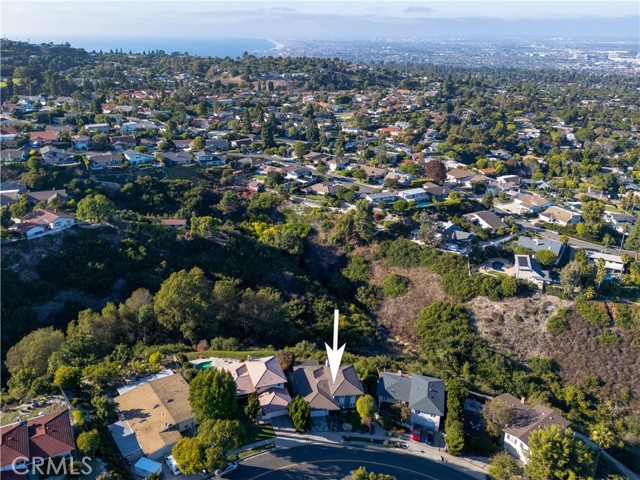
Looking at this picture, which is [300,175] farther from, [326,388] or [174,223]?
[326,388]

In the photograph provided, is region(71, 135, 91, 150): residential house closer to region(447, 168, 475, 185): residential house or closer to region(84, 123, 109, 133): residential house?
region(84, 123, 109, 133): residential house

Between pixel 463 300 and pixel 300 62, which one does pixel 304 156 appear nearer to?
pixel 463 300

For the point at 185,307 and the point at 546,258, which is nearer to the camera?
the point at 185,307

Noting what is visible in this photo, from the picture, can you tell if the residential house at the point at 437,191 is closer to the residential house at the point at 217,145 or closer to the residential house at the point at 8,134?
the residential house at the point at 217,145

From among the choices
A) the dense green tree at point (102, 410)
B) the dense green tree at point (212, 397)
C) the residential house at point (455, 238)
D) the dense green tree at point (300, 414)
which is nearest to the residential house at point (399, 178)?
the residential house at point (455, 238)

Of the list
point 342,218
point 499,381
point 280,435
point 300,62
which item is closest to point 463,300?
point 499,381

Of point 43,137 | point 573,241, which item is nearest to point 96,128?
point 43,137

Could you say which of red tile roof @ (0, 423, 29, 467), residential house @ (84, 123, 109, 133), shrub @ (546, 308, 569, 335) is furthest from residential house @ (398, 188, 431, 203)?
residential house @ (84, 123, 109, 133)
